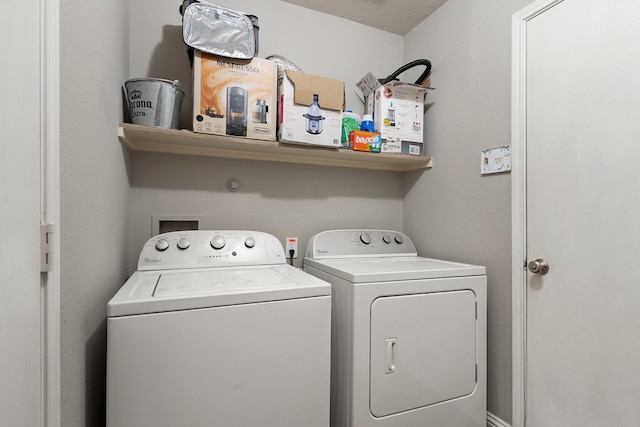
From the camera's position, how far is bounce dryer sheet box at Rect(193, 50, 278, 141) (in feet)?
4.54

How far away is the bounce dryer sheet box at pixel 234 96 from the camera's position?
138 centimetres

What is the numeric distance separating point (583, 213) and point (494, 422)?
1.11 meters

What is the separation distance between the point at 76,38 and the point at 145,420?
112 centimetres

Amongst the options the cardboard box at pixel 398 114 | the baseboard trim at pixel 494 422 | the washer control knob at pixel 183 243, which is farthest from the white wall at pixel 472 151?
the washer control knob at pixel 183 243

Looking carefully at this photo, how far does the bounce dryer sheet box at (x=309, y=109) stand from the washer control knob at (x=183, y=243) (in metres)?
0.70

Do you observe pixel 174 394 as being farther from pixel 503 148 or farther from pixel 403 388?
pixel 503 148

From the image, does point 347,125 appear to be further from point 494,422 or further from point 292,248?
point 494,422

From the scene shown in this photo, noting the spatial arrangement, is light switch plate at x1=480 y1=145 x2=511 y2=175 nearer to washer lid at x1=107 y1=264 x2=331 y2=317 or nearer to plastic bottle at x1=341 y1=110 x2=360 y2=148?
plastic bottle at x1=341 y1=110 x2=360 y2=148

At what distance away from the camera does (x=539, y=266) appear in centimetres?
131

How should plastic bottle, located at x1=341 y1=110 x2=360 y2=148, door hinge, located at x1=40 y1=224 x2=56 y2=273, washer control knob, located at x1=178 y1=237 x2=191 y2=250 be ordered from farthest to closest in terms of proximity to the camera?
plastic bottle, located at x1=341 y1=110 x2=360 y2=148 → washer control knob, located at x1=178 y1=237 x2=191 y2=250 → door hinge, located at x1=40 y1=224 x2=56 y2=273

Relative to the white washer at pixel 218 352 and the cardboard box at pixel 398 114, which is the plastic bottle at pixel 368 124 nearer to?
the cardboard box at pixel 398 114

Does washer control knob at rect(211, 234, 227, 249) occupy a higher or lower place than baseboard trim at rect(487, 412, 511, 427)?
higher

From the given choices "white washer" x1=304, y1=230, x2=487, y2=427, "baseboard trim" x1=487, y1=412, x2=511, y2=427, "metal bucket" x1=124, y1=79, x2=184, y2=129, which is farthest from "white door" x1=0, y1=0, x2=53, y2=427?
"baseboard trim" x1=487, y1=412, x2=511, y2=427

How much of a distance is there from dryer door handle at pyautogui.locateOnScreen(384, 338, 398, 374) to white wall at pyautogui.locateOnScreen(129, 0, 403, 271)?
81 centimetres
